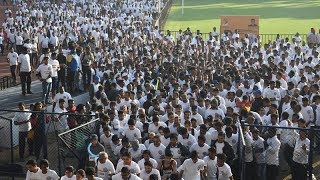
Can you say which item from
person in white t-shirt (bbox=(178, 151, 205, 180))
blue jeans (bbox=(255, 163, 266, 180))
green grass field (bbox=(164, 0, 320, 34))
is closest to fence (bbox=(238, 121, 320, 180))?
blue jeans (bbox=(255, 163, 266, 180))

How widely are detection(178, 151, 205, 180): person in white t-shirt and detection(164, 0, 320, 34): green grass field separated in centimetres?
3198

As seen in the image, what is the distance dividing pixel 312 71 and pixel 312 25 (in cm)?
2715

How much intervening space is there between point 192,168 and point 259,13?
44321 mm

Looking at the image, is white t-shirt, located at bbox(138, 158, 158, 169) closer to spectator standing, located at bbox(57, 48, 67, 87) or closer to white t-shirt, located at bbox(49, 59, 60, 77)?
white t-shirt, located at bbox(49, 59, 60, 77)

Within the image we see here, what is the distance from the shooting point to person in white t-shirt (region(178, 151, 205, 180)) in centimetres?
1095

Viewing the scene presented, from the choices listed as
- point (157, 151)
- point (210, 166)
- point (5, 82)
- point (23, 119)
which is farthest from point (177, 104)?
point (5, 82)

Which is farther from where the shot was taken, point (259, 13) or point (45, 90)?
point (259, 13)

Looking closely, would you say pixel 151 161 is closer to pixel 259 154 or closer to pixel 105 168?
pixel 105 168

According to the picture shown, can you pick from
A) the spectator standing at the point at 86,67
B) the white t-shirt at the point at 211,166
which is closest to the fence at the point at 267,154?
the white t-shirt at the point at 211,166

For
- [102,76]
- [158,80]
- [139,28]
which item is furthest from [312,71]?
[139,28]

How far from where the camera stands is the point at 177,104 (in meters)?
14.7

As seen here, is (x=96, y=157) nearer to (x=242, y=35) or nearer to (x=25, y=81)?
(x=25, y=81)

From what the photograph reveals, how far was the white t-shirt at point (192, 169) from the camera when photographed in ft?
35.9

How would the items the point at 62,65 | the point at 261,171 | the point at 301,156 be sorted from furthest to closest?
the point at 62,65, the point at 261,171, the point at 301,156
